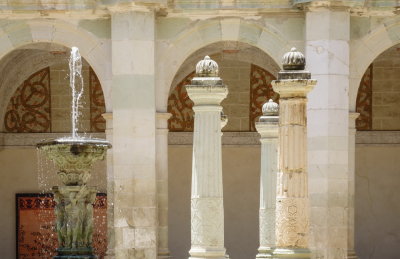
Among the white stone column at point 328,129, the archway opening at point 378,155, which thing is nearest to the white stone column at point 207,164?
the white stone column at point 328,129

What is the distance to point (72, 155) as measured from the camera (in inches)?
739

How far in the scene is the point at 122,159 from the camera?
968 inches

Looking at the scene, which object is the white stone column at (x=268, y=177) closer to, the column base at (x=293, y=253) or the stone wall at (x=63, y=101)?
the column base at (x=293, y=253)

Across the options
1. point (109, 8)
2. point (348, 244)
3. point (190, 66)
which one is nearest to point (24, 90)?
point (190, 66)

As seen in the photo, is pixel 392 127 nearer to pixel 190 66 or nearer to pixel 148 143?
pixel 190 66

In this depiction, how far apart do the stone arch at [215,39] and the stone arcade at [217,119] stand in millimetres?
22

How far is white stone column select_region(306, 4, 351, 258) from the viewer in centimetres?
2459

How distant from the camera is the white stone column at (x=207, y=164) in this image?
739 inches

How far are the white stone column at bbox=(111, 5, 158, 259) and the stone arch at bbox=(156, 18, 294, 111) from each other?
52cm

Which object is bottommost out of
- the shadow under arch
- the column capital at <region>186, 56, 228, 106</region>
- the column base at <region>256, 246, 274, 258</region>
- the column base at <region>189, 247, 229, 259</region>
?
the column base at <region>256, 246, 274, 258</region>

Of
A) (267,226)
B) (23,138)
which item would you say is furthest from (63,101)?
(267,226)

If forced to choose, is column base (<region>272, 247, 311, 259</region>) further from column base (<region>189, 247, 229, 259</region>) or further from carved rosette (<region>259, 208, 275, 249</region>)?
carved rosette (<region>259, 208, 275, 249</region>)

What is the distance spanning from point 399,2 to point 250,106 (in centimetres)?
517

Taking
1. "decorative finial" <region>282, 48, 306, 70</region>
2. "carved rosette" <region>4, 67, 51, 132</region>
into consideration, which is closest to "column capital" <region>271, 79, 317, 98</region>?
"decorative finial" <region>282, 48, 306, 70</region>
